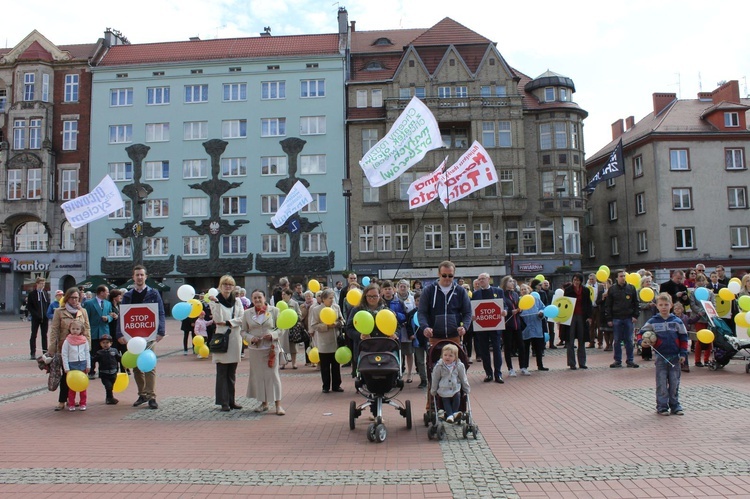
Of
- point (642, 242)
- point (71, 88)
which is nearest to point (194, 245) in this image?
point (71, 88)

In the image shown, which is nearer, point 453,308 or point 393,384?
point 393,384

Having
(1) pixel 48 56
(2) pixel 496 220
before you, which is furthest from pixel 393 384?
(1) pixel 48 56

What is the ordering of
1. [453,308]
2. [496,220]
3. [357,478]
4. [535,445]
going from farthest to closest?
[496,220]
[453,308]
[535,445]
[357,478]

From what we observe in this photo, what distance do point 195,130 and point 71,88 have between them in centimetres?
1063

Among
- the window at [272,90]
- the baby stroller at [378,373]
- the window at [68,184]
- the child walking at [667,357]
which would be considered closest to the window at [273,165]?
the window at [272,90]

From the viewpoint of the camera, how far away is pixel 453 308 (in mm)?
8320

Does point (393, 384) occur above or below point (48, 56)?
below

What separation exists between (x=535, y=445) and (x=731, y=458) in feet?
6.33

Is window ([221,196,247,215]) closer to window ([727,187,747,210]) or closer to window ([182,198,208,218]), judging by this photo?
window ([182,198,208,218])

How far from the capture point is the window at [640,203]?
44.1 meters

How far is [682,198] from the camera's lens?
42594mm

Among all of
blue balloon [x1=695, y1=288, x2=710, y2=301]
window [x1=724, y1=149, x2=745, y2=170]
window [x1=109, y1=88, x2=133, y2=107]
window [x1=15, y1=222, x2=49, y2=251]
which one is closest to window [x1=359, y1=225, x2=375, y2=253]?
window [x1=109, y1=88, x2=133, y2=107]

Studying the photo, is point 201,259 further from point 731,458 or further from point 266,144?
point 731,458

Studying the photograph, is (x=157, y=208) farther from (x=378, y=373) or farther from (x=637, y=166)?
(x=378, y=373)
